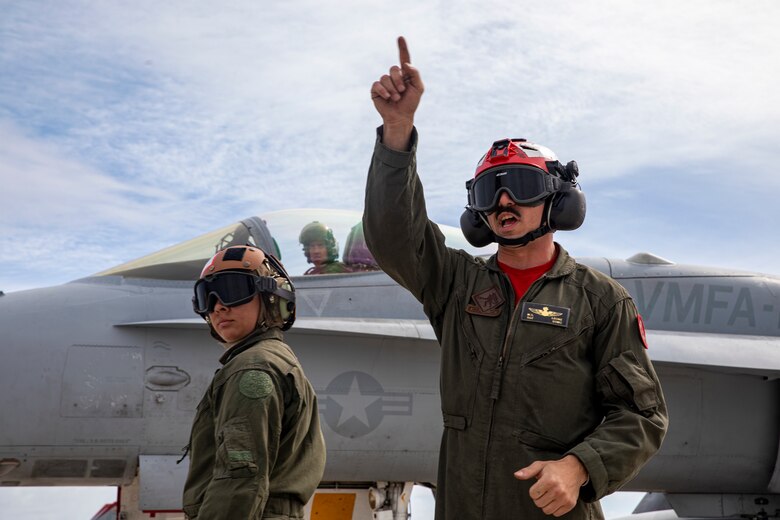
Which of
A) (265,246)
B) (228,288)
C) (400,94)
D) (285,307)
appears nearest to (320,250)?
(265,246)

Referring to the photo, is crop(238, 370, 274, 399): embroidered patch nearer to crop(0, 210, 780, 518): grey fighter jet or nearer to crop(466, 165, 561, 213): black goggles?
crop(466, 165, 561, 213): black goggles

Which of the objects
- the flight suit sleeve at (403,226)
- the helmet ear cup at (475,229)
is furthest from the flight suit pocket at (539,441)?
the helmet ear cup at (475,229)

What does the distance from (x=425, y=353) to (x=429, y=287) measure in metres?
4.09

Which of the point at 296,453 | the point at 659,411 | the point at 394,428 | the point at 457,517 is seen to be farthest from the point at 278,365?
the point at 394,428

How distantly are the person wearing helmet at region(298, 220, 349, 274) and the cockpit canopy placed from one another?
0.12ft

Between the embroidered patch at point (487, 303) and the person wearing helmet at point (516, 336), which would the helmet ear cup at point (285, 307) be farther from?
the embroidered patch at point (487, 303)

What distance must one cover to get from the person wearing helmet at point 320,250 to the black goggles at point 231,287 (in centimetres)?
396

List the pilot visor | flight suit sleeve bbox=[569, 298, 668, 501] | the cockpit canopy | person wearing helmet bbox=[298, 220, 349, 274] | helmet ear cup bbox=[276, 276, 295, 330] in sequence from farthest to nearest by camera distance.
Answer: person wearing helmet bbox=[298, 220, 349, 274], the cockpit canopy, helmet ear cup bbox=[276, 276, 295, 330], the pilot visor, flight suit sleeve bbox=[569, 298, 668, 501]

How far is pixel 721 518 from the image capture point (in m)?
8.22

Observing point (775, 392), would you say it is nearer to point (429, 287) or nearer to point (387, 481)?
point (387, 481)

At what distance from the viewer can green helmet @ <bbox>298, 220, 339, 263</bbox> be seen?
24.7 feet

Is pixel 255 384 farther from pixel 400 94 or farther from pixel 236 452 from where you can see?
pixel 400 94

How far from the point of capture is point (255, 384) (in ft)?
10.0

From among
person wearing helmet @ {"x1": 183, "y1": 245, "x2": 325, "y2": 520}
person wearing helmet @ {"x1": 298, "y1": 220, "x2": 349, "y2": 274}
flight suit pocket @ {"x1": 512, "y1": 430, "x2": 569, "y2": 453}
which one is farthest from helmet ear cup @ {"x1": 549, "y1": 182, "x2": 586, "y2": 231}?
person wearing helmet @ {"x1": 298, "y1": 220, "x2": 349, "y2": 274}
